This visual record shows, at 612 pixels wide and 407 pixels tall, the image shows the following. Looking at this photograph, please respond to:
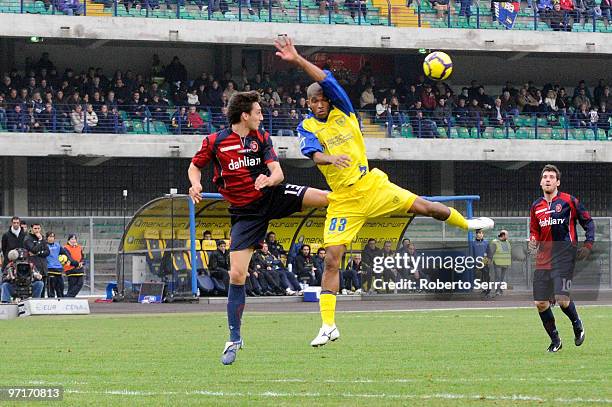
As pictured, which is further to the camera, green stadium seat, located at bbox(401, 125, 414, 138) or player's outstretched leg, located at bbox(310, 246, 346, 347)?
green stadium seat, located at bbox(401, 125, 414, 138)

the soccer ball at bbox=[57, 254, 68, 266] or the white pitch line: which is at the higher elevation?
the white pitch line

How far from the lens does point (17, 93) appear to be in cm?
3894

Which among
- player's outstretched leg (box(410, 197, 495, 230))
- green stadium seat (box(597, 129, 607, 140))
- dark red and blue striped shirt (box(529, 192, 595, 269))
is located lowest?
dark red and blue striped shirt (box(529, 192, 595, 269))

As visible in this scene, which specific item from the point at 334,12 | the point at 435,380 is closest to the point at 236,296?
the point at 435,380

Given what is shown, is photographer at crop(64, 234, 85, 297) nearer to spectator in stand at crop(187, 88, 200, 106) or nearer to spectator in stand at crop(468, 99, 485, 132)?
spectator in stand at crop(187, 88, 200, 106)

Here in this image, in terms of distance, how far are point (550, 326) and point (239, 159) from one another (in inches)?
153

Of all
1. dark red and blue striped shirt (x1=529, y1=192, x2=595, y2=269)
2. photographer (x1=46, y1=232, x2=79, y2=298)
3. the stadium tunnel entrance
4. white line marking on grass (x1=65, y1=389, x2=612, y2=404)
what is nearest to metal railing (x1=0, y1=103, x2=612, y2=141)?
the stadium tunnel entrance

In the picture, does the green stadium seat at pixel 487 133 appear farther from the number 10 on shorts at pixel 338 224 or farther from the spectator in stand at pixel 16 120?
the number 10 on shorts at pixel 338 224

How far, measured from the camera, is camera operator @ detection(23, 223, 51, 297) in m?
28.7

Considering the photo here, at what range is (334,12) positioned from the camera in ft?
140

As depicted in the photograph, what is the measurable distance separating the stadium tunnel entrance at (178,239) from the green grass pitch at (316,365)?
1156 cm

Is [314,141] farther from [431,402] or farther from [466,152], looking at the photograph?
[466,152]

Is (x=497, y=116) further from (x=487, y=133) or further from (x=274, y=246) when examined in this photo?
(x=274, y=246)

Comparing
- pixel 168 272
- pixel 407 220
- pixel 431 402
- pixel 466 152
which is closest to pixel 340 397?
pixel 431 402
